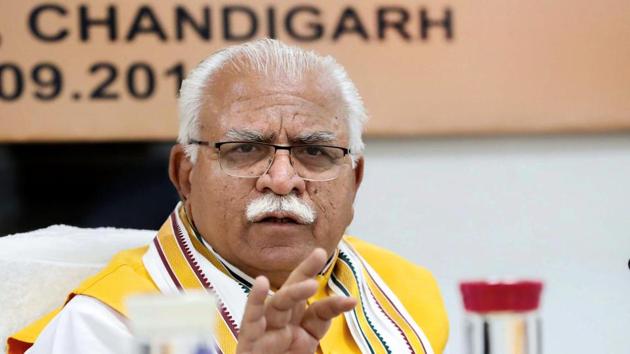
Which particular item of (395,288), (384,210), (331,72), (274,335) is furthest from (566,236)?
(274,335)

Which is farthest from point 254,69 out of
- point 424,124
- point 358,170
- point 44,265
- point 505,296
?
point 505,296

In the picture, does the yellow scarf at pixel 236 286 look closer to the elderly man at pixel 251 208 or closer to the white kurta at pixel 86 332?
the elderly man at pixel 251 208

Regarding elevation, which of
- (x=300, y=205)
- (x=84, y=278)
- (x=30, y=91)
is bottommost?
(x=84, y=278)

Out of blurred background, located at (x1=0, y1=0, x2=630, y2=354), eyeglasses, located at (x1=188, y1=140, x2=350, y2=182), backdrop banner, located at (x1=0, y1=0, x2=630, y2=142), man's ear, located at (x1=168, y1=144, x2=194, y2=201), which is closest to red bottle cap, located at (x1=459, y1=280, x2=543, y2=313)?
eyeglasses, located at (x1=188, y1=140, x2=350, y2=182)

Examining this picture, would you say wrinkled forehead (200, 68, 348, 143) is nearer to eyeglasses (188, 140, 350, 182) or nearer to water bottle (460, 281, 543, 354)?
eyeglasses (188, 140, 350, 182)

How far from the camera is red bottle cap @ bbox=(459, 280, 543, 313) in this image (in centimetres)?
82

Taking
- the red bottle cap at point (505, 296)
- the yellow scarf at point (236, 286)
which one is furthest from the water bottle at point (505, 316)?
the yellow scarf at point (236, 286)

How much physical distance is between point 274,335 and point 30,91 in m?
1.45

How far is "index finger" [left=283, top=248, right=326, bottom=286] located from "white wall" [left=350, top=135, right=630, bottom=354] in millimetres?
1375

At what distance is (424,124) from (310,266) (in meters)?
1.42

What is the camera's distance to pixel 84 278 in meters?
1.93

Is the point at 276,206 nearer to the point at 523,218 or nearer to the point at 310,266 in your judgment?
the point at 310,266

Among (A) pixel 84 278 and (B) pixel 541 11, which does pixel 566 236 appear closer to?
(B) pixel 541 11

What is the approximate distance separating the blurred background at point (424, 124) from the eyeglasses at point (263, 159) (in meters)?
0.72
